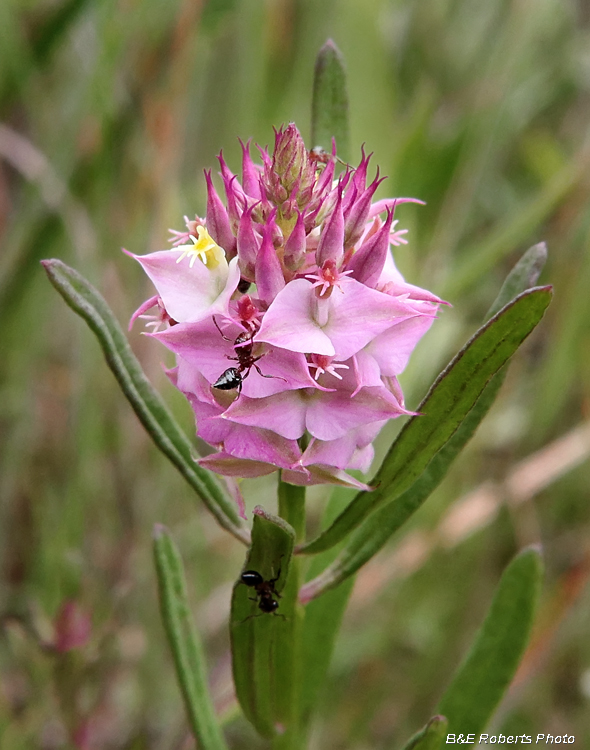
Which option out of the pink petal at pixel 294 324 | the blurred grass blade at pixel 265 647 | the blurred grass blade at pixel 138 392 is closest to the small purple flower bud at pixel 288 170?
the pink petal at pixel 294 324

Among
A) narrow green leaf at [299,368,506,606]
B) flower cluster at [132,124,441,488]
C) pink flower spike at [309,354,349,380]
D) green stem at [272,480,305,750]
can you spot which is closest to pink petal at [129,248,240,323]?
flower cluster at [132,124,441,488]

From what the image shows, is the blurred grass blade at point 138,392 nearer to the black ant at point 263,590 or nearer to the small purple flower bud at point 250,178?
the black ant at point 263,590

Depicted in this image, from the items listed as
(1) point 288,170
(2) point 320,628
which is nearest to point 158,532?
(2) point 320,628

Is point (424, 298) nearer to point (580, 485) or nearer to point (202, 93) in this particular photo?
point (580, 485)

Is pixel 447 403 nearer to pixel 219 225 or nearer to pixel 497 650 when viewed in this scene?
pixel 219 225

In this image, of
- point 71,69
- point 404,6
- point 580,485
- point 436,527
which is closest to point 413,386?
point 436,527
